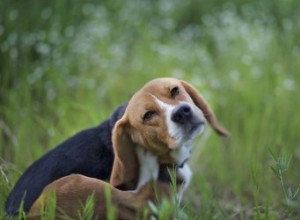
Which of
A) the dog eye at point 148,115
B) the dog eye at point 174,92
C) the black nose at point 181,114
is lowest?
the black nose at point 181,114

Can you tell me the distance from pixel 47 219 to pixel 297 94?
2966 millimetres

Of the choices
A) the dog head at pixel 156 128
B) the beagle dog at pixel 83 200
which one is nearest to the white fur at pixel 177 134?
the dog head at pixel 156 128

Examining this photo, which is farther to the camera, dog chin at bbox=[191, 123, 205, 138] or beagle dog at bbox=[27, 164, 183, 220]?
dog chin at bbox=[191, 123, 205, 138]

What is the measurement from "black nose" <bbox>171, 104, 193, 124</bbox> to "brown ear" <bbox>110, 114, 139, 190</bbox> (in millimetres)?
252

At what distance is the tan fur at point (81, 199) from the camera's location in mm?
3154

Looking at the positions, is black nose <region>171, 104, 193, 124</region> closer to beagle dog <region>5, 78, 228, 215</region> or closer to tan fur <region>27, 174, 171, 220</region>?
beagle dog <region>5, 78, 228, 215</region>

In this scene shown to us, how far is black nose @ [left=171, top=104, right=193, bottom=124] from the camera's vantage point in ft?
10.8

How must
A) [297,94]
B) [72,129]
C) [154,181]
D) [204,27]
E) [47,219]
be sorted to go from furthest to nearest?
[204,27], [297,94], [72,129], [154,181], [47,219]

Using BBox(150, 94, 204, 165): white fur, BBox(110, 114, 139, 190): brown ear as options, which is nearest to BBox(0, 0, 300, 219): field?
BBox(150, 94, 204, 165): white fur

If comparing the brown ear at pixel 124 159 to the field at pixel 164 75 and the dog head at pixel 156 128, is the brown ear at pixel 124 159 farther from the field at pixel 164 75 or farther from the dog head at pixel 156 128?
the field at pixel 164 75

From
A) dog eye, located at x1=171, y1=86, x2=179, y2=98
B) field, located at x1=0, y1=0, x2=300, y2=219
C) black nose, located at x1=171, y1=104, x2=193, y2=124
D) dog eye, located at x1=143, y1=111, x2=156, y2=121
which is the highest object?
dog eye, located at x1=171, y1=86, x2=179, y2=98

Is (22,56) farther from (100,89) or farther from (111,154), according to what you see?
(111,154)

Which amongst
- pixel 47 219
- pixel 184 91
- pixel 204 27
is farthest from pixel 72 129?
pixel 204 27

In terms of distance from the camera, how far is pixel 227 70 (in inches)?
245
